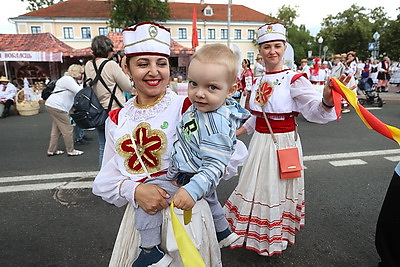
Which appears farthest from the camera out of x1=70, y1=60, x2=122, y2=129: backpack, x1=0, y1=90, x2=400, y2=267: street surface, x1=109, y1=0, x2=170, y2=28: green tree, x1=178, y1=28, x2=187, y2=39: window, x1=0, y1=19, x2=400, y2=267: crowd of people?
x1=178, y1=28, x2=187, y2=39: window

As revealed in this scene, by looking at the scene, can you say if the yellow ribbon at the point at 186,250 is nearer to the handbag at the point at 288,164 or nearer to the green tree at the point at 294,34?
the handbag at the point at 288,164

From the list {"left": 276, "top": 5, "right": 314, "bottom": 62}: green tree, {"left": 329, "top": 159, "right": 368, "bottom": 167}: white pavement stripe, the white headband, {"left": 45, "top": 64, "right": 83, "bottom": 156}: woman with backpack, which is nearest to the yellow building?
{"left": 276, "top": 5, "right": 314, "bottom": 62}: green tree

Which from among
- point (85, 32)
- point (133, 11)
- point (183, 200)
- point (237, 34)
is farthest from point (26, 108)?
point (237, 34)

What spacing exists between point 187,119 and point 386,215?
162 centimetres

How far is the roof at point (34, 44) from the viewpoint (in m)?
20.0

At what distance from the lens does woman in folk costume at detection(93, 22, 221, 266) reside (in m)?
1.46

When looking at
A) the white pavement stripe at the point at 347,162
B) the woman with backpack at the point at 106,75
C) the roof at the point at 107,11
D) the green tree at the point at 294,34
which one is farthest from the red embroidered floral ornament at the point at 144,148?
the roof at the point at 107,11

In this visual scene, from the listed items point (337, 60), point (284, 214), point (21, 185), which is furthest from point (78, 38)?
point (284, 214)

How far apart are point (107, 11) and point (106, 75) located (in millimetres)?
42119

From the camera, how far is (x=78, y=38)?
39375 millimetres

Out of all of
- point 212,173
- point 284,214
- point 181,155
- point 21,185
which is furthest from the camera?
point 21,185

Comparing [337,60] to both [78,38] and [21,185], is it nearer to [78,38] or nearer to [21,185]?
[21,185]

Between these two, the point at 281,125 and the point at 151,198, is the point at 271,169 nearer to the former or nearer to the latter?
the point at 281,125

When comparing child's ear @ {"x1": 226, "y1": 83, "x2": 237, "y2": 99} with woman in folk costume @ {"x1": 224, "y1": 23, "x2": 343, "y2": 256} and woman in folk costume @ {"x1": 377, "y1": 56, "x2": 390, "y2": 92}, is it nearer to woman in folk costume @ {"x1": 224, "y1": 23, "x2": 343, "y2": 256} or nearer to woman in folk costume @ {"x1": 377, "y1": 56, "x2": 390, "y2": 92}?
woman in folk costume @ {"x1": 224, "y1": 23, "x2": 343, "y2": 256}
